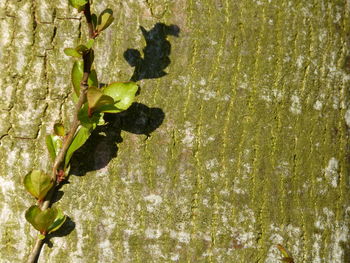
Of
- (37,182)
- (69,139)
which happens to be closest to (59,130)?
(69,139)

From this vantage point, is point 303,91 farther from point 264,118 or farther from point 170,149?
point 170,149

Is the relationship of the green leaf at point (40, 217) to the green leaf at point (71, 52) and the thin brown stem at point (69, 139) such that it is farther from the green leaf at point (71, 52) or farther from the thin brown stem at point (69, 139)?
the green leaf at point (71, 52)

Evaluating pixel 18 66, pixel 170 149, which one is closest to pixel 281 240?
pixel 170 149

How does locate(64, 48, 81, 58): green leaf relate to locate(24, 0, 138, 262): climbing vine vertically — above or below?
above

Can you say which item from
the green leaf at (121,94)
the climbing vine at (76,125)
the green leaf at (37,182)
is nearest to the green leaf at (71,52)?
the climbing vine at (76,125)

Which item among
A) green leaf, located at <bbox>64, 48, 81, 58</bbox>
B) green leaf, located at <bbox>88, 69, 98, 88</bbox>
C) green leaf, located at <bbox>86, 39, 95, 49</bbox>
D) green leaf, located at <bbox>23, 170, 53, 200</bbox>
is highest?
green leaf, located at <bbox>86, 39, 95, 49</bbox>

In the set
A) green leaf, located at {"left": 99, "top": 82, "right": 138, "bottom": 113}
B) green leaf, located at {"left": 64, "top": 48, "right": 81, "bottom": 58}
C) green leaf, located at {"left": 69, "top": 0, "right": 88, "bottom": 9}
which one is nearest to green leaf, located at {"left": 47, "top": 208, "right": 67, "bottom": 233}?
green leaf, located at {"left": 99, "top": 82, "right": 138, "bottom": 113}

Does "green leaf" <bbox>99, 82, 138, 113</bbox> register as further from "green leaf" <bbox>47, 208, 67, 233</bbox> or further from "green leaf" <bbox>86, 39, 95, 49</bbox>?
"green leaf" <bbox>47, 208, 67, 233</bbox>
